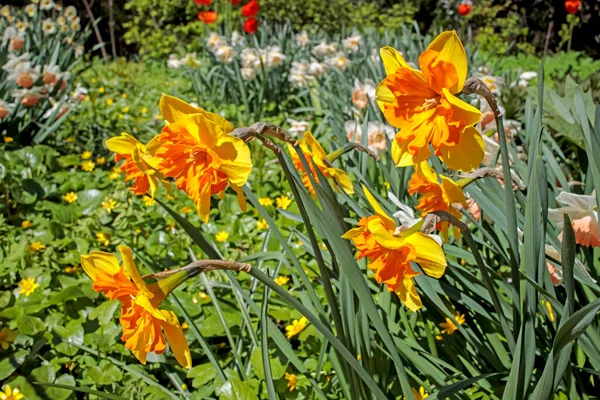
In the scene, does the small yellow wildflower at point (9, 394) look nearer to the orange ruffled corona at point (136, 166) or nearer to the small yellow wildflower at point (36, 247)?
the orange ruffled corona at point (136, 166)

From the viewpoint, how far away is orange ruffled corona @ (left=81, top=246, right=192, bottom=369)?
71 centimetres

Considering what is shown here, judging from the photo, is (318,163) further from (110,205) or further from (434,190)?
(110,205)

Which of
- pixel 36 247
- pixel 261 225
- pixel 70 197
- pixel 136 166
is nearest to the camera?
pixel 136 166

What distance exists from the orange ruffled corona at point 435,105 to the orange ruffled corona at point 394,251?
11 cm

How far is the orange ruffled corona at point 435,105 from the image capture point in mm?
731

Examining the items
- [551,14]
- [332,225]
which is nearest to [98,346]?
[332,225]

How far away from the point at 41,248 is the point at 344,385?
149cm

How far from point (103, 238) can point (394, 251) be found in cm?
166

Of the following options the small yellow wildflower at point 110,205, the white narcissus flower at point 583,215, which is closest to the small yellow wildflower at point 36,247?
the small yellow wildflower at point 110,205

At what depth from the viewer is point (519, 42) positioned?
980cm

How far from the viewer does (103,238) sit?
84.8 inches

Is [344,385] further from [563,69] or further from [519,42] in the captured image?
[519,42]

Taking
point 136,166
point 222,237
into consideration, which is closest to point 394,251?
point 136,166

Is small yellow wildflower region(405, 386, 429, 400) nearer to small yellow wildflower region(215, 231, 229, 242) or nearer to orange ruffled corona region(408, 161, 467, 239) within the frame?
orange ruffled corona region(408, 161, 467, 239)
